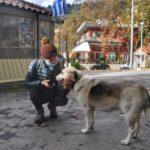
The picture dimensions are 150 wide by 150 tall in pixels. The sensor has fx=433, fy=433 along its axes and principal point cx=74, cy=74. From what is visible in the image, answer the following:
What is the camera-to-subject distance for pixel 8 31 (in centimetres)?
1784

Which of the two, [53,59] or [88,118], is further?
[53,59]

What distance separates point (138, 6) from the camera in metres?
59.5

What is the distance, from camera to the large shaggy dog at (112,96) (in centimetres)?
689

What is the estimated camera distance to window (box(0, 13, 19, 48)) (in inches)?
688

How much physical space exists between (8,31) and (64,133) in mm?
10687

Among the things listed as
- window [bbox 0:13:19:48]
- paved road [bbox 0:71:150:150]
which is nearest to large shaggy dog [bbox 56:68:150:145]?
paved road [bbox 0:71:150:150]

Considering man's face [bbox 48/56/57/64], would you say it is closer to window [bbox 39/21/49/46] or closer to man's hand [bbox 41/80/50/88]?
man's hand [bbox 41/80/50/88]

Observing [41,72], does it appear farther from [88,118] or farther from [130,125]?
[130,125]

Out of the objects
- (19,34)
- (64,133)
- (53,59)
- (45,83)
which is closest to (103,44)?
(19,34)

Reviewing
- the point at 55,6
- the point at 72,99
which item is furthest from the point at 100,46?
the point at 72,99

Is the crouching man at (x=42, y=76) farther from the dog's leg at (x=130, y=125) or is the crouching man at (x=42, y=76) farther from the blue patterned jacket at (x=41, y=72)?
the dog's leg at (x=130, y=125)

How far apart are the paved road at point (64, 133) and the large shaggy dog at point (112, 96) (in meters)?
0.26

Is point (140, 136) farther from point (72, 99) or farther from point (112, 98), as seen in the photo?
point (72, 99)

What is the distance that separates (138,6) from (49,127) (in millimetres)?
53036
